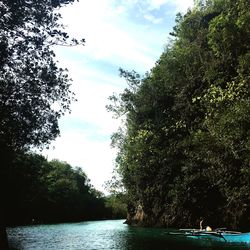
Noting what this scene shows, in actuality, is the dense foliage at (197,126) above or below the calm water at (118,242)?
above

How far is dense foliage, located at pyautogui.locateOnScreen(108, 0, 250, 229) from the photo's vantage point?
128ft

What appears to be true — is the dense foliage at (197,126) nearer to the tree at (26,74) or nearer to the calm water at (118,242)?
the calm water at (118,242)

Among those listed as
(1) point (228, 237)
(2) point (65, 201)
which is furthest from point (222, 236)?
(2) point (65, 201)

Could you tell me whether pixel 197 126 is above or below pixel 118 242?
above

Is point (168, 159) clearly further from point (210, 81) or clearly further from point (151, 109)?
point (210, 81)

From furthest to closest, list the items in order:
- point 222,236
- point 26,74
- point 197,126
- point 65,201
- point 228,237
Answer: point 65,201, point 197,126, point 222,236, point 228,237, point 26,74

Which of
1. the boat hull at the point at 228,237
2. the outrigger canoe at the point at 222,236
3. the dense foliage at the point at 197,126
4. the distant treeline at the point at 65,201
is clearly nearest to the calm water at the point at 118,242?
the outrigger canoe at the point at 222,236

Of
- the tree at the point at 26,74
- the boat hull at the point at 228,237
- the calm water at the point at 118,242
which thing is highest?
the tree at the point at 26,74

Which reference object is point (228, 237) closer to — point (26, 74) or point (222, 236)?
point (222, 236)

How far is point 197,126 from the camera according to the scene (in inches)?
2039

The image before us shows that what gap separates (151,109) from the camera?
58906 mm

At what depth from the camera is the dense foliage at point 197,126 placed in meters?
39.0

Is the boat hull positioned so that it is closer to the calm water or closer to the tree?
the calm water

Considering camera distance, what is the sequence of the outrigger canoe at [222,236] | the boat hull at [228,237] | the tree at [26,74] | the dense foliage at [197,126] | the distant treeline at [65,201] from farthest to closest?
the distant treeline at [65,201], the dense foliage at [197,126], the outrigger canoe at [222,236], the boat hull at [228,237], the tree at [26,74]
